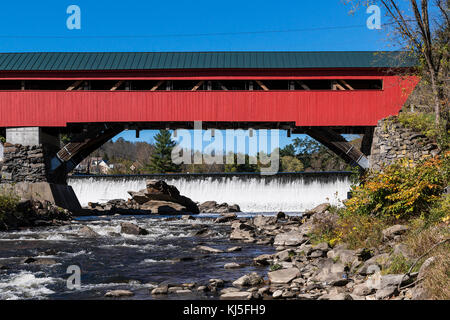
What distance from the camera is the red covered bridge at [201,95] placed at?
19.9 m

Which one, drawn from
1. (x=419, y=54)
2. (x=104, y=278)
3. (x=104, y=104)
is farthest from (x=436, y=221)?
(x=104, y=104)

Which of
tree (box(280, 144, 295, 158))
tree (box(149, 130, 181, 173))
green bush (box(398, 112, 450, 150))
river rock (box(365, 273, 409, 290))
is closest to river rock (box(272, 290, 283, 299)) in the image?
river rock (box(365, 273, 409, 290))

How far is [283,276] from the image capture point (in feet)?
22.1

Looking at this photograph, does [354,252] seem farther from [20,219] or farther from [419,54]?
[20,219]

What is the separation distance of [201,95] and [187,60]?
1693 mm

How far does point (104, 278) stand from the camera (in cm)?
731

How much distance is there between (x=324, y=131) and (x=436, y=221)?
13.7m

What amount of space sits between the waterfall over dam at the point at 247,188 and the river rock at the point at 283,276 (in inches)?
690

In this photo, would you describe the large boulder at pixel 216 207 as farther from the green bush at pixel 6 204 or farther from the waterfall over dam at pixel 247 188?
the green bush at pixel 6 204

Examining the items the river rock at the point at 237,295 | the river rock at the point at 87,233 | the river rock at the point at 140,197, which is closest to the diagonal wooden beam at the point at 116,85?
the river rock at the point at 140,197

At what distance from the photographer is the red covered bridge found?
1991cm

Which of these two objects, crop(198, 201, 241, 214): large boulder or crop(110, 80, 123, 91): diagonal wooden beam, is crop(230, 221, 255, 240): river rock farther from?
crop(198, 201, 241, 214): large boulder

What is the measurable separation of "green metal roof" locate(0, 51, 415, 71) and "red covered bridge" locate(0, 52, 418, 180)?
4 cm

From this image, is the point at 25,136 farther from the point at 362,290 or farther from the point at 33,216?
the point at 362,290
